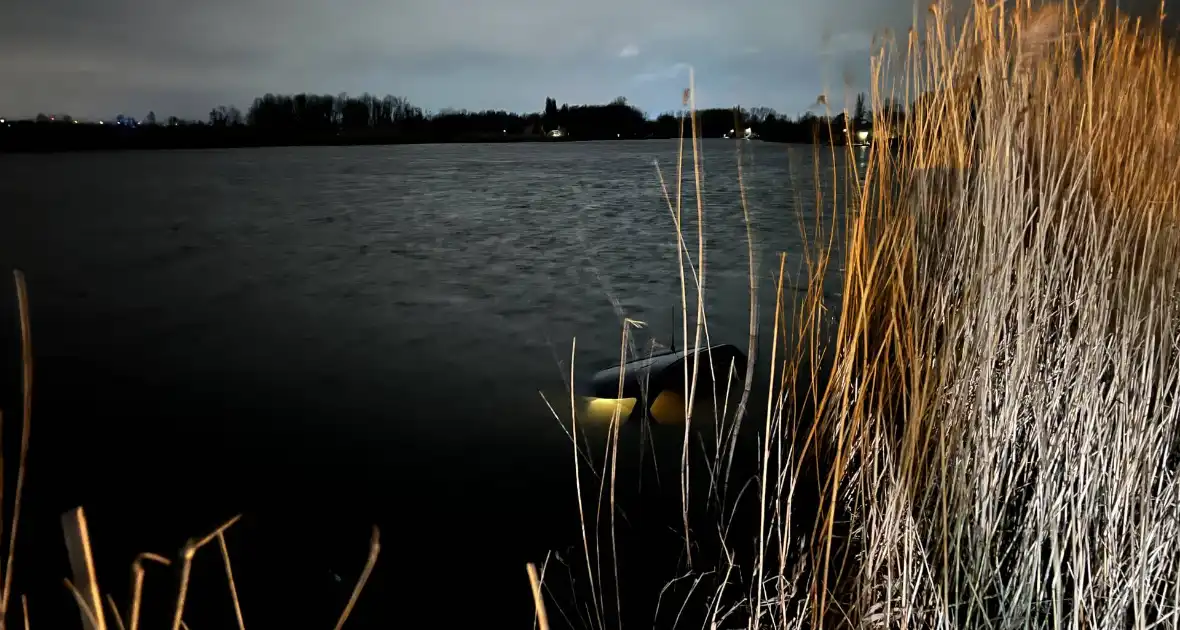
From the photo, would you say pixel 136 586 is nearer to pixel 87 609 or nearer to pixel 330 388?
pixel 87 609

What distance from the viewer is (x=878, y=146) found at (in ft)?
5.35

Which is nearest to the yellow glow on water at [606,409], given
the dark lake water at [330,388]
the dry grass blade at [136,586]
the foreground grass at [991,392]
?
the dark lake water at [330,388]

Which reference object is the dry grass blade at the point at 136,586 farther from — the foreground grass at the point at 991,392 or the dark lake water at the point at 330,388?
the dark lake water at the point at 330,388

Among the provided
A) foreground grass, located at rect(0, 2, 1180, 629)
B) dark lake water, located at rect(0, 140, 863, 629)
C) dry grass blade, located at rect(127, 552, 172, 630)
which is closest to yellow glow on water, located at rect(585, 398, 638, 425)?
dark lake water, located at rect(0, 140, 863, 629)

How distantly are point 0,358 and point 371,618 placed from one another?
11.9ft

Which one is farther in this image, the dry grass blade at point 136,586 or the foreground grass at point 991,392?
the foreground grass at point 991,392

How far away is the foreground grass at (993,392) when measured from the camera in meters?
1.31

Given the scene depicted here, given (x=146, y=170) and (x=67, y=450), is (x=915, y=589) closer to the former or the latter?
(x=67, y=450)

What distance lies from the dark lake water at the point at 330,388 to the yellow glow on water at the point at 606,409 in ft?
0.66

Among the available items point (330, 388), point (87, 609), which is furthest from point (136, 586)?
point (330, 388)

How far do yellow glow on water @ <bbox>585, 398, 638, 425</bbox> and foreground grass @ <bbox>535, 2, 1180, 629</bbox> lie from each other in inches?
54.6

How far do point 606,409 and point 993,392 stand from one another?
1.85 m

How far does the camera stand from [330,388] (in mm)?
3871

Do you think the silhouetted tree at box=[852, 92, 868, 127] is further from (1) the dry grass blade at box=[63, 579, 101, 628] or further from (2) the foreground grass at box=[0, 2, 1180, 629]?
(1) the dry grass blade at box=[63, 579, 101, 628]
